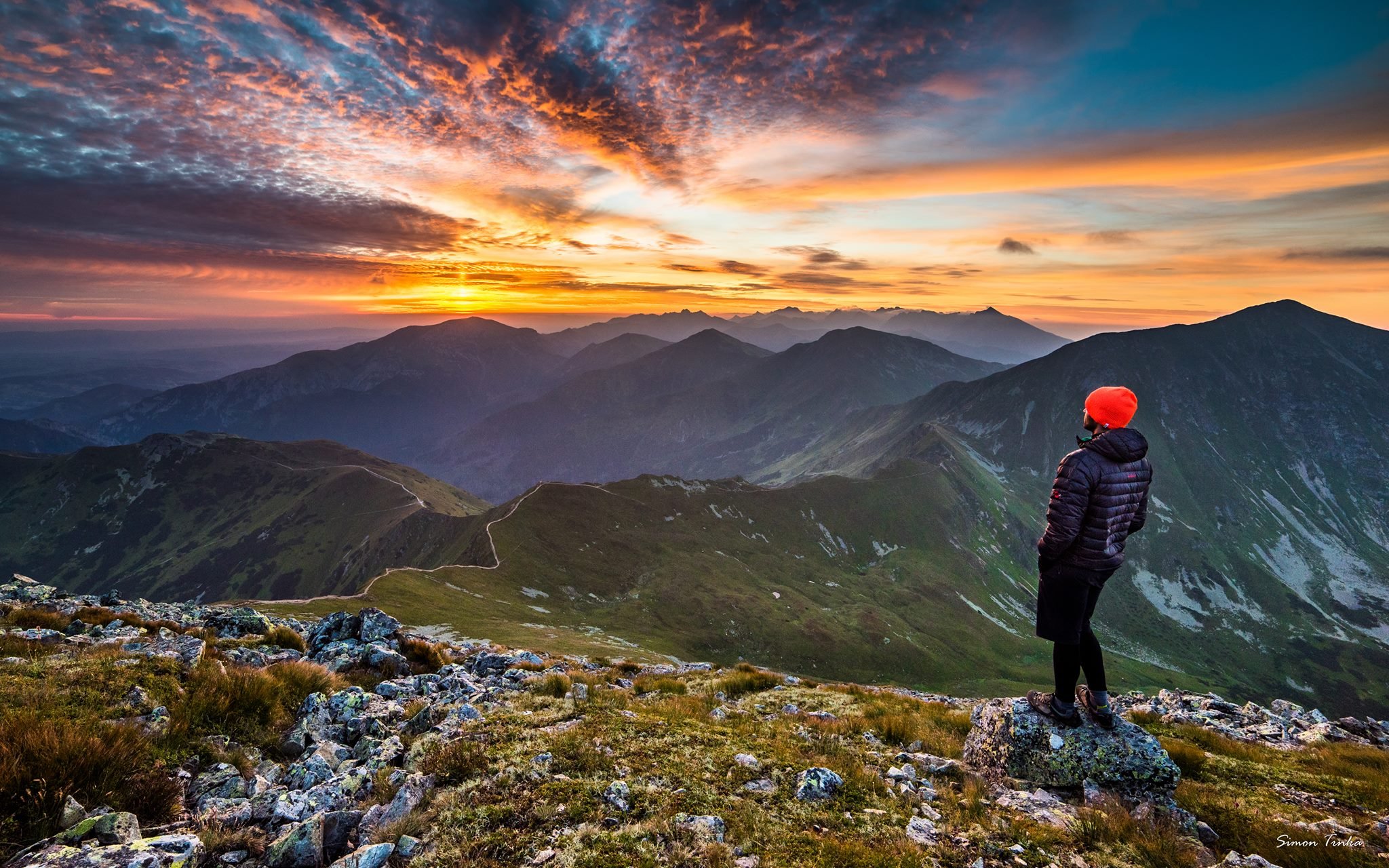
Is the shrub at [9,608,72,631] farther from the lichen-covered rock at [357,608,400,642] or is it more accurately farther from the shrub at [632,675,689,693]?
the shrub at [632,675,689,693]

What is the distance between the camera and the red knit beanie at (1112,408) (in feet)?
33.4

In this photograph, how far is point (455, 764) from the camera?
8453 millimetres

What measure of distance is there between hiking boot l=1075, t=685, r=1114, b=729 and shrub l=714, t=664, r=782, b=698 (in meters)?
9.51

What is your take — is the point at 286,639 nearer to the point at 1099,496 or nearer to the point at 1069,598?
the point at 1069,598

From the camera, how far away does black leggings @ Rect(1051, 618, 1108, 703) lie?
406 inches

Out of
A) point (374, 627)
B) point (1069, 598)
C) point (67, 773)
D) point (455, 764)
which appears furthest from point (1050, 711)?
point (374, 627)

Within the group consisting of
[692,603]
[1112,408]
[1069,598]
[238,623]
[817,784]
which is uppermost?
[1112,408]

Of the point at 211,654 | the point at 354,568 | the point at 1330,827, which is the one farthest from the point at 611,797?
the point at 354,568

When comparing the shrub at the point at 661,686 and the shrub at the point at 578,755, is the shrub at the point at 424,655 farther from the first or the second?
the shrub at the point at 578,755

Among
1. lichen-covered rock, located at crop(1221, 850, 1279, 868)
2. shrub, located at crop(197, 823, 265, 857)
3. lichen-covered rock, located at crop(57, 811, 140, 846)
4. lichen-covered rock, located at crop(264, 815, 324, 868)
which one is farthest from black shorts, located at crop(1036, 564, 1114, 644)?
lichen-covered rock, located at crop(57, 811, 140, 846)

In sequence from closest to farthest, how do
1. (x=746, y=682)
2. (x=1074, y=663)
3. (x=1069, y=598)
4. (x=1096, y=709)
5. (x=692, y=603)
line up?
1. (x=1069, y=598)
2. (x=1096, y=709)
3. (x=1074, y=663)
4. (x=746, y=682)
5. (x=692, y=603)

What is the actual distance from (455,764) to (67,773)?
4.33 m

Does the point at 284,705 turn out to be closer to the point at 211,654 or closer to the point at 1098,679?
the point at 211,654

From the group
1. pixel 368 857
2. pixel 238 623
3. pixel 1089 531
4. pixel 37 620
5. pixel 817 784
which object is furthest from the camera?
pixel 238 623
